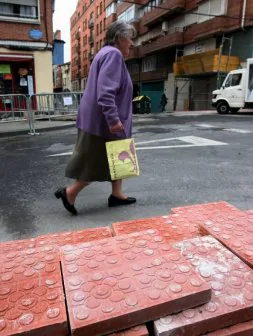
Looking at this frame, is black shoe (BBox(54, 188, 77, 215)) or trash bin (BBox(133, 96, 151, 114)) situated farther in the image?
trash bin (BBox(133, 96, 151, 114))

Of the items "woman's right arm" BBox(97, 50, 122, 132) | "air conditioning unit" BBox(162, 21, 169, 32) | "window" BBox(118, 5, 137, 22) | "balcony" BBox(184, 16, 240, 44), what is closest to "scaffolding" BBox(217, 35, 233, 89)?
"balcony" BBox(184, 16, 240, 44)

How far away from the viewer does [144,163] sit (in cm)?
496

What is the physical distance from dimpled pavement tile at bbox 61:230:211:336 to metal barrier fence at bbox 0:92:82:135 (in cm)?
826

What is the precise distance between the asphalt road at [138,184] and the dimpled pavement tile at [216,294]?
4.36 ft

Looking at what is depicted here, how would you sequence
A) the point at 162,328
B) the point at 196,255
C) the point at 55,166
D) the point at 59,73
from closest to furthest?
the point at 162,328, the point at 196,255, the point at 55,166, the point at 59,73

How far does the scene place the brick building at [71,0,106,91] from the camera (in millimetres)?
53688

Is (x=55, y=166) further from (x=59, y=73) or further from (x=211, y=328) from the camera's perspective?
(x=59, y=73)

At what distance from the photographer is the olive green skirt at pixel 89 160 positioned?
2.75 metres

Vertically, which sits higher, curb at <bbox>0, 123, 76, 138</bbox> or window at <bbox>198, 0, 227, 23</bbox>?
window at <bbox>198, 0, 227, 23</bbox>

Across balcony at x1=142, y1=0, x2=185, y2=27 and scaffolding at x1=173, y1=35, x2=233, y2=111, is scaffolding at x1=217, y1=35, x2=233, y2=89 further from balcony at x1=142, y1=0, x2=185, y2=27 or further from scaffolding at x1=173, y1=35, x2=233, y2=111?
balcony at x1=142, y1=0, x2=185, y2=27

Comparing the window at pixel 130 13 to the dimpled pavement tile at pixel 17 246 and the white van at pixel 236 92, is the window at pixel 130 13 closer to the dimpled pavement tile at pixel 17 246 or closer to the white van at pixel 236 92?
the white van at pixel 236 92

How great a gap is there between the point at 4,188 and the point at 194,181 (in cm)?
242

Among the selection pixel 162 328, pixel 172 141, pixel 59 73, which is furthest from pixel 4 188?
pixel 59 73

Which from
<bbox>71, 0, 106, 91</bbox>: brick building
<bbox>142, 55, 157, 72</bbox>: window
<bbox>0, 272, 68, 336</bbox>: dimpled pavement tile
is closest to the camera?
<bbox>0, 272, 68, 336</bbox>: dimpled pavement tile
